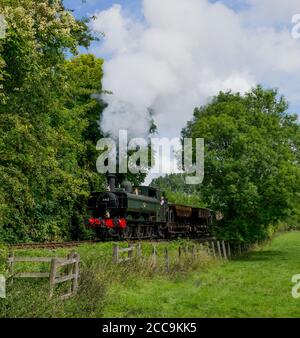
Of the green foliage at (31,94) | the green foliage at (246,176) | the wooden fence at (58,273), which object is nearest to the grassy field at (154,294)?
the wooden fence at (58,273)

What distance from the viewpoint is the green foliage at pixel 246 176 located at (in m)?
25.8

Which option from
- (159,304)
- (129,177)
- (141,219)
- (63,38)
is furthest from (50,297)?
(129,177)

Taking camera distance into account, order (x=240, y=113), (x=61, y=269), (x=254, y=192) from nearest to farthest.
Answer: (x=61, y=269), (x=254, y=192), (x=240, y=113)

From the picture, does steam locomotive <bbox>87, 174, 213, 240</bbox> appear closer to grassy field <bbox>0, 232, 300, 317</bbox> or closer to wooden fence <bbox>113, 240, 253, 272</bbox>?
wooden fence <bbox>113, 240, 253, 272</bbox>

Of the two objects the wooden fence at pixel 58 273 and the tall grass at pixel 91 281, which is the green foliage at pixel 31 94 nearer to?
the tall grass at pixel 91 281

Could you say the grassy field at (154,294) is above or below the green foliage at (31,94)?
below

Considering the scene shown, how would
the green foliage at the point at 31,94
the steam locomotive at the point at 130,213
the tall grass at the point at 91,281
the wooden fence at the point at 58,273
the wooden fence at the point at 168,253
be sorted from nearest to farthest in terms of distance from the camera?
the tall grass at the point at 91,281 → the wooden fence at the point at 58,273 → the green foliage at the point at 31,94 → the wooden fence at the point at 168,253 → the steam locomotive at the point at 130,213

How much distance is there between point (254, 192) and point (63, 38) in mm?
13146

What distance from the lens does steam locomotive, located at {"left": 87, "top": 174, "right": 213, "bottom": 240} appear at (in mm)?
24672

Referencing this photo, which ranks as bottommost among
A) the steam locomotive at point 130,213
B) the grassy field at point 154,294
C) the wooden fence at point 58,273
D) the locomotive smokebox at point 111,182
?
the grassy field at point 154,294

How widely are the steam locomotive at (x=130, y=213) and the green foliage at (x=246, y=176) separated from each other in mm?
3276

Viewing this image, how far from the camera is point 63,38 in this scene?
54.7 ft

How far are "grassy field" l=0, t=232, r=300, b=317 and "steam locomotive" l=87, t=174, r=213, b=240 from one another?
7077mm
